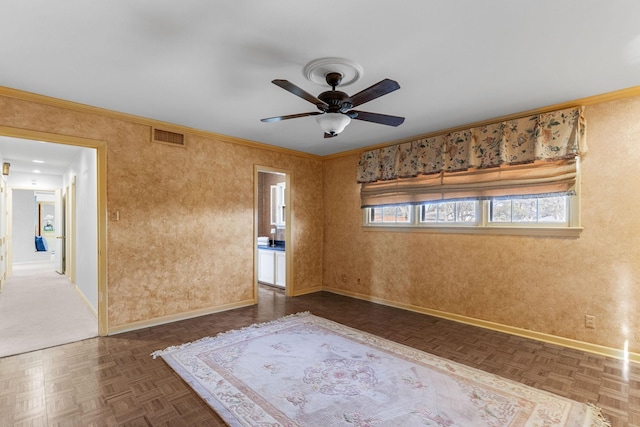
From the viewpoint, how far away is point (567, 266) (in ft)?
11.0

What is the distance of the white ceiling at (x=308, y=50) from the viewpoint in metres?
1.88

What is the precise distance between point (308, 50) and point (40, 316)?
16.4 feet

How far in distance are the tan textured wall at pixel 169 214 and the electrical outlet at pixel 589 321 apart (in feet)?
13.6

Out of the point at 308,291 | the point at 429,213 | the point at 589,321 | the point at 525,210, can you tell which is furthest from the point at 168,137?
the point at 589,321

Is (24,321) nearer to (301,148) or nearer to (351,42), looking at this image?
(301,148)

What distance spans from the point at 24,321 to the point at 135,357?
235 centimetres

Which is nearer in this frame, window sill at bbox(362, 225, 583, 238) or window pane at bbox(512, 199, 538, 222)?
window sill at bbox(362, 225, 583, 238)

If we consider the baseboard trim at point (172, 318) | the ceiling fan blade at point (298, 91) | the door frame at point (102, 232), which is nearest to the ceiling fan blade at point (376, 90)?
the ceiling fan blade at point (298, 91)

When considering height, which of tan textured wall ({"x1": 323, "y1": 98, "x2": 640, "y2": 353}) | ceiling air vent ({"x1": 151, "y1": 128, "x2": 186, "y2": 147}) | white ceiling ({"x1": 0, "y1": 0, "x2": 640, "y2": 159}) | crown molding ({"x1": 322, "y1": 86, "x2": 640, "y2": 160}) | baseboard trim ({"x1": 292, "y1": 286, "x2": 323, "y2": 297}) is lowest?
baseboard trim ({"x1": 292, "y1": 286, "x2": 323, "y2": 297})

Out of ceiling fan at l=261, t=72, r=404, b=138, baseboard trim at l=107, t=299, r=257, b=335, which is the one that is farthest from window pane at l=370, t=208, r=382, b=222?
ceiling fan at l=261, t=72, r=404, b=138

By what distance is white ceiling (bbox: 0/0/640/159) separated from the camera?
188cm

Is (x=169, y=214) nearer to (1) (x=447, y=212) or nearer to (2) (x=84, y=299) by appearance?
(2) (x=84, y=299)

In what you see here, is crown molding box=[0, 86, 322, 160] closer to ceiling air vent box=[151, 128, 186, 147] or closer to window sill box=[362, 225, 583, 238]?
ceiling air vent box=[151, 128, 186, 147]

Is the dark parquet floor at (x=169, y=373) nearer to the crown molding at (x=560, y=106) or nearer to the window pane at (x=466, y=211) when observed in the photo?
the window pane at (x=466, y=211)
